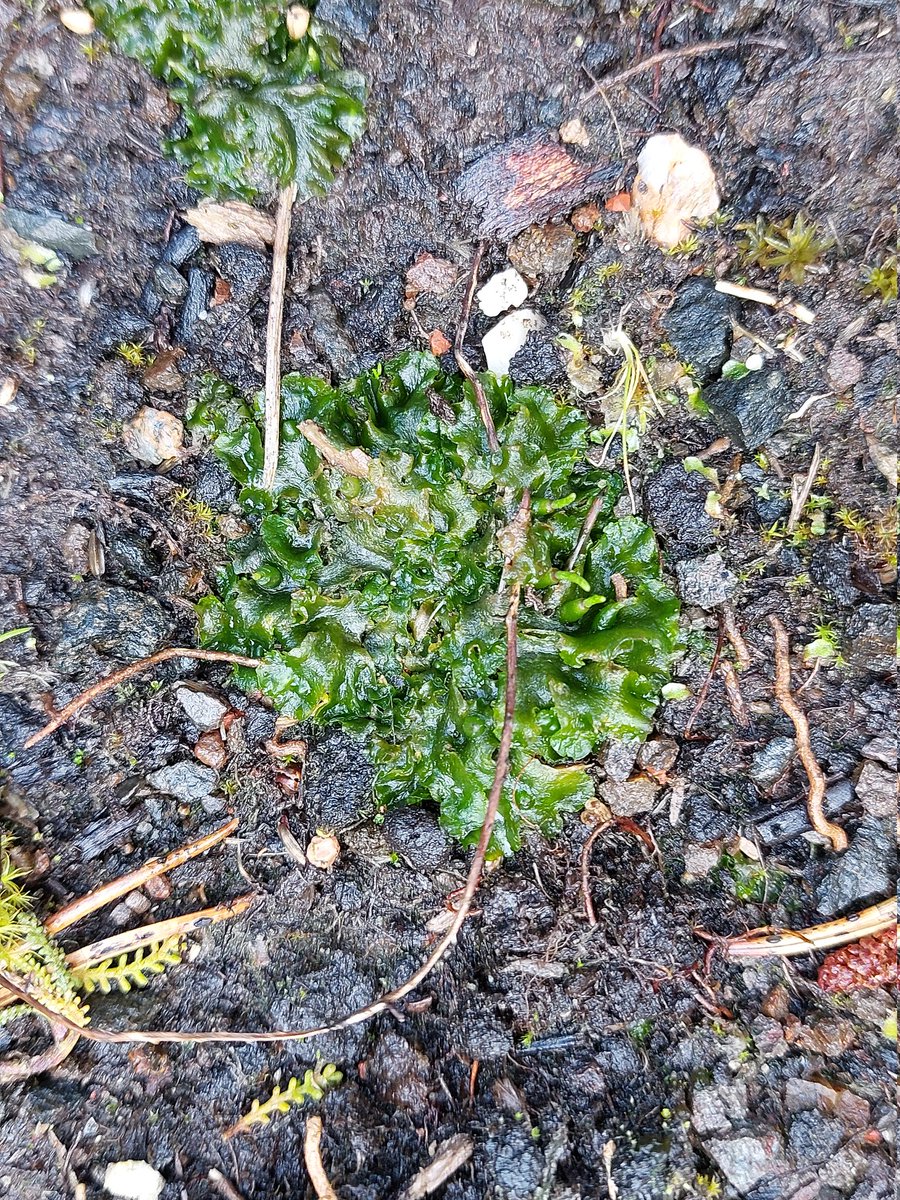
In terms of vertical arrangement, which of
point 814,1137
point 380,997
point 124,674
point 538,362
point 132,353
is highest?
point 132,353

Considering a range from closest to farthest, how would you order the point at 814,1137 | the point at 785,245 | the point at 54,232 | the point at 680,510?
the point at 814,1137 < the point at 785,245 < the point at 54,232 < the point at 680,510

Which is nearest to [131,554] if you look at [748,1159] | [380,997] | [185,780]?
[185,780]

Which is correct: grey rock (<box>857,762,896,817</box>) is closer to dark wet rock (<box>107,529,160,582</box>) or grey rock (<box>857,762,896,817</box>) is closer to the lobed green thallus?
the lobed green thallus

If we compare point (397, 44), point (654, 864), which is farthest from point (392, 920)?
point (397, 44)

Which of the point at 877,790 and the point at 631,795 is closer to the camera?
the point at 877,790

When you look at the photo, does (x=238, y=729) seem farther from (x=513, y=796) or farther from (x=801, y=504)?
(x=801, y=504)

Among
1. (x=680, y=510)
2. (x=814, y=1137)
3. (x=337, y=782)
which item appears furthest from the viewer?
(x=337, y=782)

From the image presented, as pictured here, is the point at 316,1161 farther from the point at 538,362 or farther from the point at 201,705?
the point at 538,362

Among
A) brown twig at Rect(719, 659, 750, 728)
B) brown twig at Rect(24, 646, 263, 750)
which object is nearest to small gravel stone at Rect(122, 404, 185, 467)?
brown twig at Rect(24, 646, 263, 750)
